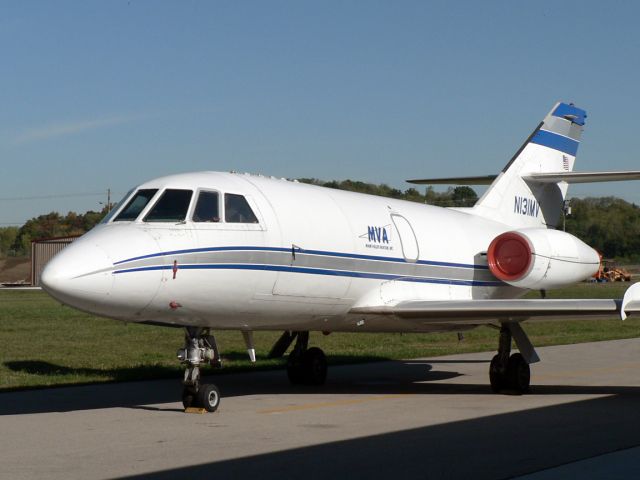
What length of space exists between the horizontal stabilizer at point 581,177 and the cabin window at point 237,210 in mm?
8028

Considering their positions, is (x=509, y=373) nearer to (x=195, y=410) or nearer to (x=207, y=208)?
(x=195, y=410)

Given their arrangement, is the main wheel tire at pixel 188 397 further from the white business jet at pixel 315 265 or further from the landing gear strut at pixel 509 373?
the landing gear strut at pixel 509 373

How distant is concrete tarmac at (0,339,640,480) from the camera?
839 cm

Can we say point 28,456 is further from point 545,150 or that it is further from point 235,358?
point 545,150

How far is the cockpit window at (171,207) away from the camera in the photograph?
11704 mm

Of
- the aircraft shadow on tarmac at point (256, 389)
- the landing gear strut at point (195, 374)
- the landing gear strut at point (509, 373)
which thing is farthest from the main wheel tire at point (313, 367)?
the landing gear strut at point (195, 374)

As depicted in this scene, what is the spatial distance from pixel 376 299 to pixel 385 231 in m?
1.17

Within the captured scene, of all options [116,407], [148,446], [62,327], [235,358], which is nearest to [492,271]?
[235,358]

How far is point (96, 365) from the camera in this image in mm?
18625

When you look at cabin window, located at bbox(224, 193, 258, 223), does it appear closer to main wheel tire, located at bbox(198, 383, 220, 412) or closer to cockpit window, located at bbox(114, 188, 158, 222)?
cockpit window, located at bbox(114, 188, 158, 222)

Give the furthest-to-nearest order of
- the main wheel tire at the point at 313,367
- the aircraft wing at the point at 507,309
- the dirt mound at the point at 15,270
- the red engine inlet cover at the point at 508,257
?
the dirt mound at the point at 15,270 → the red engine inlet cover at the point at 508,257 → the main wheel tire at the point at 313,367 → the aircraft wing at the point at 507,309

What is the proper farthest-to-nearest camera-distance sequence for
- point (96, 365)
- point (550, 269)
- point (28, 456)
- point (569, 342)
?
point (569, 342) → point (96, 365) → point (550, 269) → point (28, 456)

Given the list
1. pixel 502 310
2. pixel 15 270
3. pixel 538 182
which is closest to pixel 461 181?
pixel 538 182

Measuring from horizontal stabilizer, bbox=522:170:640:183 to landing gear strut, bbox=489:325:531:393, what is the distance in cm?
457
